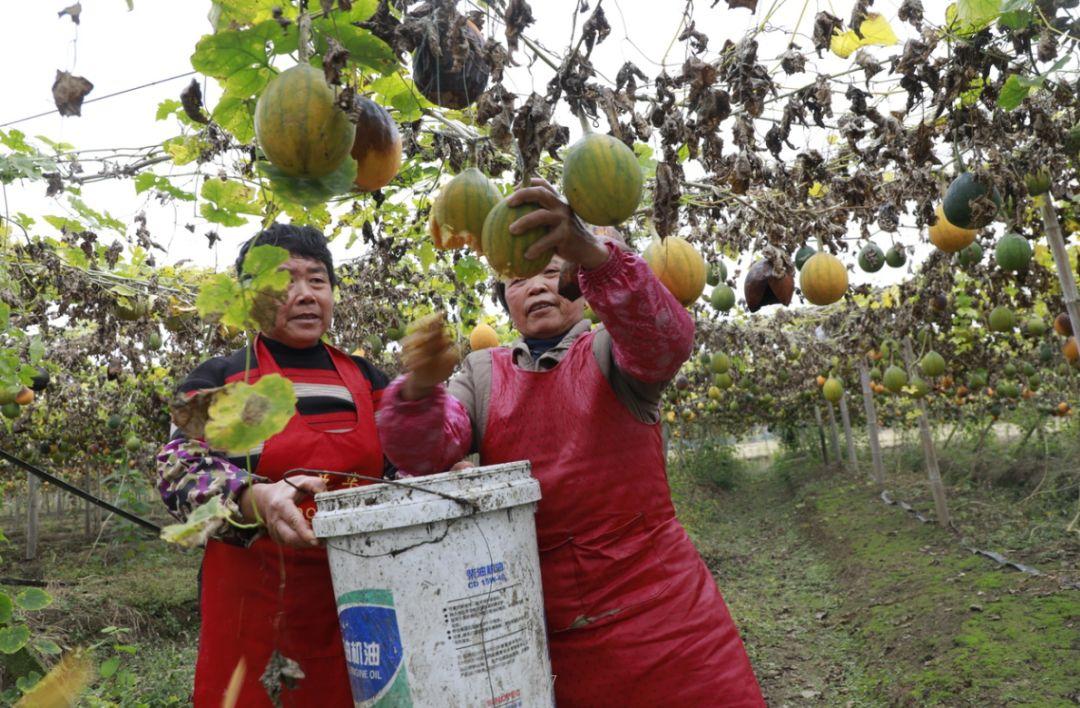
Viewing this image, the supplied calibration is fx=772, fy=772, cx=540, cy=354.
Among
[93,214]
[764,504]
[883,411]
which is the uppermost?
[93,214]

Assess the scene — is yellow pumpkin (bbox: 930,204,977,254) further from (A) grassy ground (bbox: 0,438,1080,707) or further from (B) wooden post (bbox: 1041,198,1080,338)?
(A) grassy ground (bbox: 0,438,1080,707)

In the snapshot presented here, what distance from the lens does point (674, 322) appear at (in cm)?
155

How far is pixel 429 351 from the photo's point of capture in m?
1.45

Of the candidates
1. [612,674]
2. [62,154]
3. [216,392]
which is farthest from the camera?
[62,154]

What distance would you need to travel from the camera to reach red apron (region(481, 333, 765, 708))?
175 cm

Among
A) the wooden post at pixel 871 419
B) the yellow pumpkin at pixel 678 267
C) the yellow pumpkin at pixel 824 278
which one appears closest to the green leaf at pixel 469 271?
the yellow pumpkin at pixel 678 267

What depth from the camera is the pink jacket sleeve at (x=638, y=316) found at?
4.67 ft

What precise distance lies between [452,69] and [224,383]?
115cm

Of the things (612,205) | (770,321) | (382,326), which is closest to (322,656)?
(612,205)

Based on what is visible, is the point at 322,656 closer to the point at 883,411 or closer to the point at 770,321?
the point at 770,321

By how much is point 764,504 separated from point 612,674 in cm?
1741

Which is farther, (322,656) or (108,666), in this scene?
(108,666)

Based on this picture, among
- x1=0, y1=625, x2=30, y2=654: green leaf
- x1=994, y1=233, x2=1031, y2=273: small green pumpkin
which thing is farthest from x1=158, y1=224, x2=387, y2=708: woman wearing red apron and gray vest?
x1=994, y1=233, x2=1031, y2=273: small green pumpkin

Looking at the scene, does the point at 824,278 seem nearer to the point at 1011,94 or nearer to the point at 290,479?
the point at 1011,94
